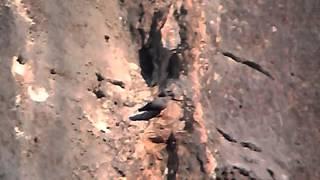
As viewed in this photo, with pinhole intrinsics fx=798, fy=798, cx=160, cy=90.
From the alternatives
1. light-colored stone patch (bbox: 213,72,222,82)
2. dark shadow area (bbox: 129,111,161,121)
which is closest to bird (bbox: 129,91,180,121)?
dark shadow area (bbox: 129,111,161,121)

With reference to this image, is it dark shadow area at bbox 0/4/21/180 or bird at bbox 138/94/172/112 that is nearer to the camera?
dark shadow area at bbox 0/4/21/180

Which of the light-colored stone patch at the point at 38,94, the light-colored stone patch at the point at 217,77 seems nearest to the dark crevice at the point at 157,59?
the light-colored stone patch at the point at 217,77

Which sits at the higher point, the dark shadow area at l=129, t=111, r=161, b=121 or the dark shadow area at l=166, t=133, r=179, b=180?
the dark shadow area at l=129, t=111, r=161, b=121

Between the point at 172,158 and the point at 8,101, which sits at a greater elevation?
the point at 8,101

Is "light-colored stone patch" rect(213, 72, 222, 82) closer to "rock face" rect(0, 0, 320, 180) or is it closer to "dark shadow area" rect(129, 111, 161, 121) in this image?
"rock face" rect(0, 0, 320, 180)

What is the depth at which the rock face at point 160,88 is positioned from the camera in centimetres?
164

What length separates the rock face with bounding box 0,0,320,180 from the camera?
5.40 ft

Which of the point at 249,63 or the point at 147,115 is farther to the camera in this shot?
the point at 249,63

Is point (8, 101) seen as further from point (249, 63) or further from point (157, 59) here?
point (249, 63)

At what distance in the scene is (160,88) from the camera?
1.86m

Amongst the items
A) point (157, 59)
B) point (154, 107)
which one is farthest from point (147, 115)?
point (157, 59)

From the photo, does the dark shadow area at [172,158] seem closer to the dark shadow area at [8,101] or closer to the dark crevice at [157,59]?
the dark crevice at [157,59]

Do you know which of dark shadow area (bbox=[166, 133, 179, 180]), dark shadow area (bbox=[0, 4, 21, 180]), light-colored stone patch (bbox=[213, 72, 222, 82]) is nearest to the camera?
dark shadow area (bbox=[0, 4, 21, 180])

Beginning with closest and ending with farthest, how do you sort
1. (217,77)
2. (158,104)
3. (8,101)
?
(8,101) < (158,104) < (217,77)
